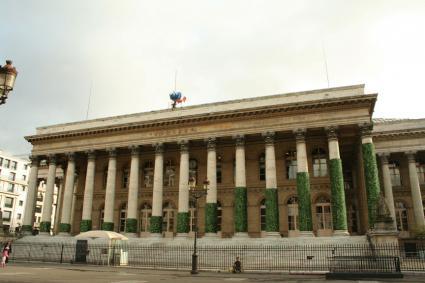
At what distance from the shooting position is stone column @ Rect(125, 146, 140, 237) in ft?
108

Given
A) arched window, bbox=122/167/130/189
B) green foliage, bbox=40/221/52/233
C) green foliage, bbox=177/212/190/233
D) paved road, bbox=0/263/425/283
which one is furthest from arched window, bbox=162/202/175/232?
paved road, bbox=0/263/425/283

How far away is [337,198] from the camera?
28.2 meters

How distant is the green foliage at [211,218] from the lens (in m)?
30.4

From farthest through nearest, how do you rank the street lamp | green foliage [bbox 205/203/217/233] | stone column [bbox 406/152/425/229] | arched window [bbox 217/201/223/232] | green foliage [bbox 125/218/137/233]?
stone column [bbox 406/152/425/229] < arched window [bbox 217/201/223/232] < green foliage [bbox 125/218/137/233] < green foliage [bbox 205/203/217/233] < the street lamp

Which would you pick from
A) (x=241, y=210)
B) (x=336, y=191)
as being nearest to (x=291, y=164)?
(x=336, y=191)

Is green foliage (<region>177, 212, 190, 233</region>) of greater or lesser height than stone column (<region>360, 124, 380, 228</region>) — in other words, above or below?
→ below

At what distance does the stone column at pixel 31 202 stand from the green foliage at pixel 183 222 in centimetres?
1505

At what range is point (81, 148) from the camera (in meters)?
37.1

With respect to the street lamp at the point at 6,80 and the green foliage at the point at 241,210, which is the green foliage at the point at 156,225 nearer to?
the green foliage at the point at 241,210

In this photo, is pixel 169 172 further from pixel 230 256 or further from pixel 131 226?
pixel 230 256

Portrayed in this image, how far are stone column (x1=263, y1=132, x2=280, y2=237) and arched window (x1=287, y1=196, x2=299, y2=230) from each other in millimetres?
2985

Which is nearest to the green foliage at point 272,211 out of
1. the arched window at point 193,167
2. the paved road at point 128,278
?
the arched window at point 193,167

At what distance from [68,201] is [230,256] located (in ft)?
59.4

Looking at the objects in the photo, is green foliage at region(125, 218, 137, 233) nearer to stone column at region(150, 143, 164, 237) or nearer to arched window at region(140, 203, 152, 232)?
stone column at region(150, 143, 164, 237)
